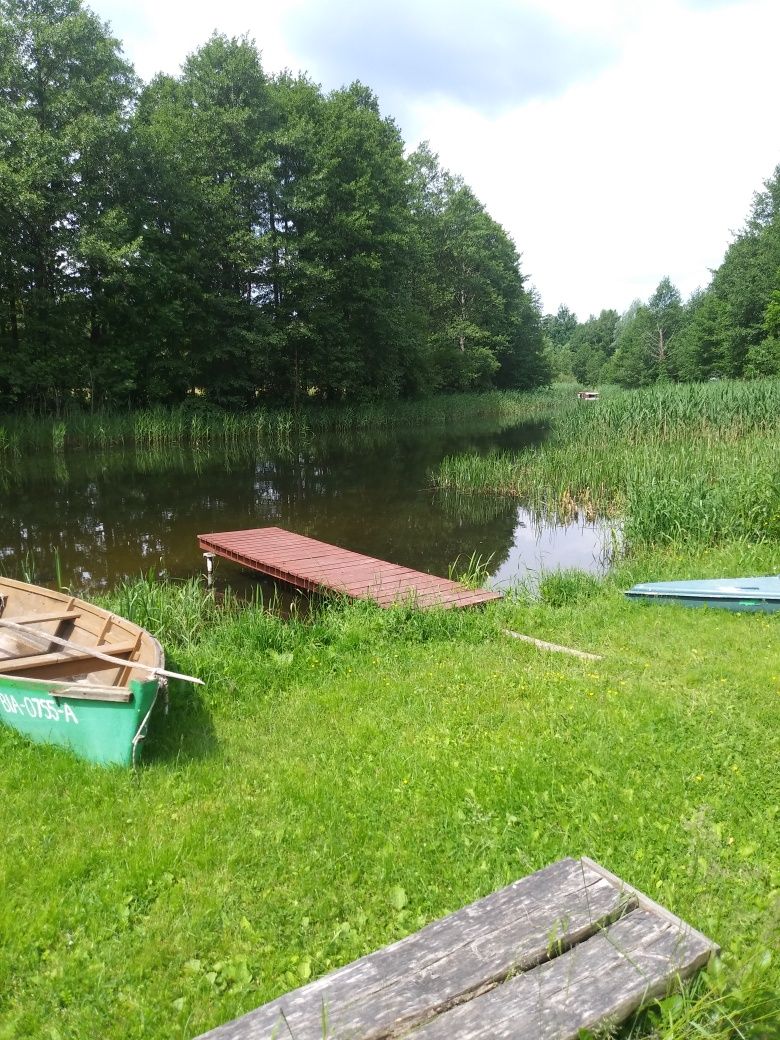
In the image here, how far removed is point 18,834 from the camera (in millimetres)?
3385

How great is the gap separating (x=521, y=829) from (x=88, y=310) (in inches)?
1067

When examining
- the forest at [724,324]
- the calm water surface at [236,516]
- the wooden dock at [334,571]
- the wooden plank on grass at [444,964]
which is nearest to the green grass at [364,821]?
the wooden plank on grass at [444,964]

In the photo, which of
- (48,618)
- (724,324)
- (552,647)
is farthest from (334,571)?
(724,324)

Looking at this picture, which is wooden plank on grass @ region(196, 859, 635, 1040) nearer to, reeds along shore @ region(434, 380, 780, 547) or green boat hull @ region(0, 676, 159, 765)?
green boat hull @ region(0, 676, 159, 765)

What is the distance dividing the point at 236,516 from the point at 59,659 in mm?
9175

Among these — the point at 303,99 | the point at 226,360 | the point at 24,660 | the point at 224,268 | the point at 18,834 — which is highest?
the point at 303,99

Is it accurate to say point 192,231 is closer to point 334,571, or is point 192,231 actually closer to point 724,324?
point 334,571

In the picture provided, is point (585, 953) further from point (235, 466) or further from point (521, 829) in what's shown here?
point (235, 466)

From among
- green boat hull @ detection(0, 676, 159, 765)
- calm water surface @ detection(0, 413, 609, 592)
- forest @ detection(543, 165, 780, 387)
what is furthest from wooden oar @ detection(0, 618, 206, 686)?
forest @ detection(543, 165, 780, 387)

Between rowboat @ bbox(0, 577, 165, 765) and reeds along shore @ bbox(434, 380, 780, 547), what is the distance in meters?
7.62

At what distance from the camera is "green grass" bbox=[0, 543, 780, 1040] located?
2547 millimetres

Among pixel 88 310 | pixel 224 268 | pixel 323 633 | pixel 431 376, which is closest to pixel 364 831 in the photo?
pixel 323 633

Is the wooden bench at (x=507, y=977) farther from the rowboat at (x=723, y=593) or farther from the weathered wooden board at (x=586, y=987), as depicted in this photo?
the rowboat at (x=723, y=593)

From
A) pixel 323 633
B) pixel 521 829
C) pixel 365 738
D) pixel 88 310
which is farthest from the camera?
pixel 88 310
